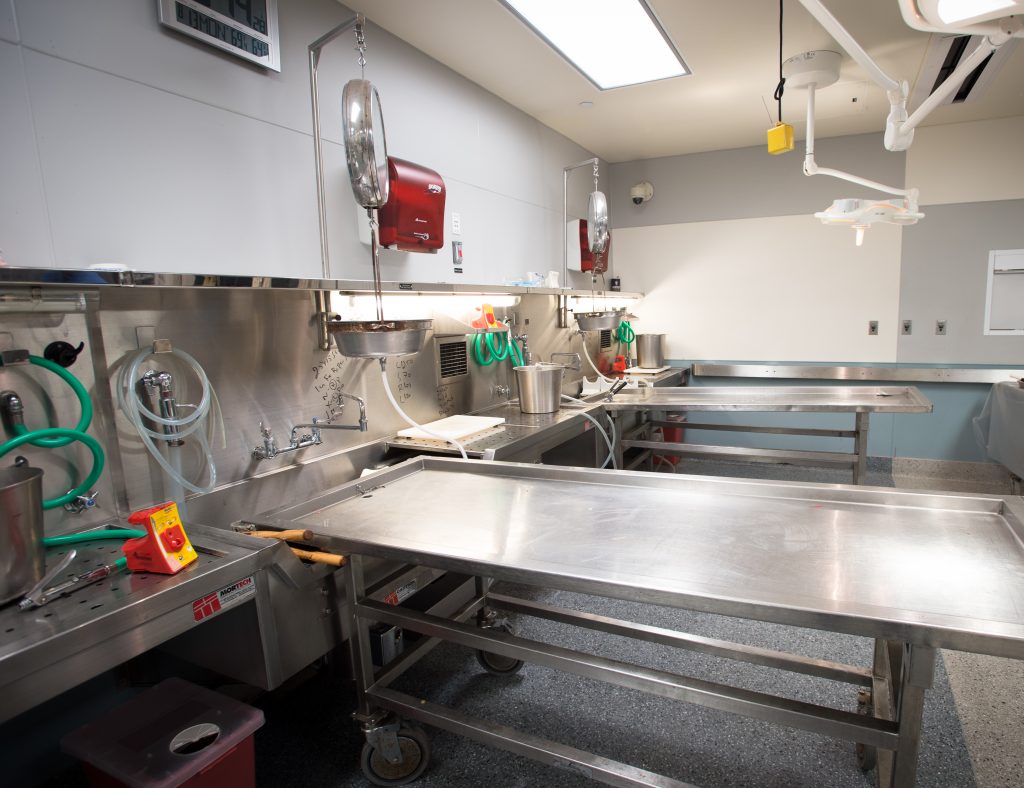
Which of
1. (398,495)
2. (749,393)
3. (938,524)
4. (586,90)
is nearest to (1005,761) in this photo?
(938,524)

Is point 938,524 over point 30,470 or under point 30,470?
under

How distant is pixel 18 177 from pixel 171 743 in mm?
1324

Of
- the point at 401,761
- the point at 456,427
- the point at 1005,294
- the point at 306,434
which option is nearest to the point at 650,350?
the point at 1005,294

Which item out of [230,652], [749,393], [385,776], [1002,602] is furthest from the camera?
[749,393]

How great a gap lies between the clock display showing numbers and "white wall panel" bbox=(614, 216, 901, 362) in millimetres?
3514

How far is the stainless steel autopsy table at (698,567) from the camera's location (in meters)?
0.92

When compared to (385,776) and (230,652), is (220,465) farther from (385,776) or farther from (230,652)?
(385,776)

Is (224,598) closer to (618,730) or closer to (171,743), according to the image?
(171,743)

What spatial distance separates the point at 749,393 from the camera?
3330 millimetres

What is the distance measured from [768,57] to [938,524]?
2.40 metres

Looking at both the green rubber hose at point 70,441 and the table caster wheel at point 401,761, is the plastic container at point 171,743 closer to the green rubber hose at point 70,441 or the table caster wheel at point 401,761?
the table caster wheel at point 401,761

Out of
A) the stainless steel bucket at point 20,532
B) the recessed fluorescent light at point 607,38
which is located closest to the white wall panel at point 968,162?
the recessed fluorescent light at point 607,38

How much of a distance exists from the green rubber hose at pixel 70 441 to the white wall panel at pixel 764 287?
166 inches

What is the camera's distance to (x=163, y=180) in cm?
155
